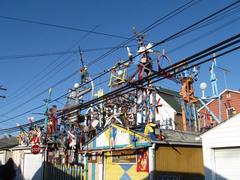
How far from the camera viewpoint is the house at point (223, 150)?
11.2m

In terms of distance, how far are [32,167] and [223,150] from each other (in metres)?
18.4

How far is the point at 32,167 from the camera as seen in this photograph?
26.0 meters

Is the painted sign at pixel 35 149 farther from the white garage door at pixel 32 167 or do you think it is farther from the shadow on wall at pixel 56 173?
the white garage door at pixel 32 167

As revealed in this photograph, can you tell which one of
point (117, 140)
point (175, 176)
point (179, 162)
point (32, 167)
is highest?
point (117, 140)

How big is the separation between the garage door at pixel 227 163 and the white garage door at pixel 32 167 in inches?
616

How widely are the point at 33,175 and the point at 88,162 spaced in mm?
8971

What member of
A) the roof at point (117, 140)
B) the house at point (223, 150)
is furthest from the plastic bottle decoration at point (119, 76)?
the house at point (223, 150)

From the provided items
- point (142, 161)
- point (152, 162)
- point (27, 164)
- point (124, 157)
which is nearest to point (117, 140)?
point (124, 157)

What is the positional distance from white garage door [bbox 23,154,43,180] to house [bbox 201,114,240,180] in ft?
50.5

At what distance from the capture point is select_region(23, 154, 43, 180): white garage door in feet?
79.9

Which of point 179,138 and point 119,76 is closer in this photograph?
point 179,138

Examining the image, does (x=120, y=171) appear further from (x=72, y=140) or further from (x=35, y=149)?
(x=35, y=149)

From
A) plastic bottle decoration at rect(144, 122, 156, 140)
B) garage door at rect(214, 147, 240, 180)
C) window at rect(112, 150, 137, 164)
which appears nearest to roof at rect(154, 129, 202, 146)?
plastic bottle decoration at rect(144, 122, 156, 140)

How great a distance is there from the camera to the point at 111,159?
1639 cm
